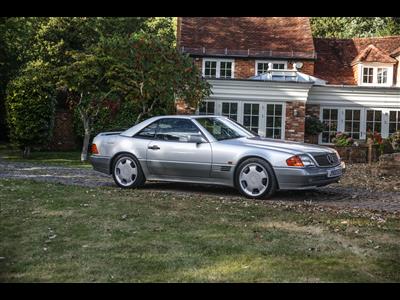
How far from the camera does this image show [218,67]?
2794 cm

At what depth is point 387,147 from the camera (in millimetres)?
19000

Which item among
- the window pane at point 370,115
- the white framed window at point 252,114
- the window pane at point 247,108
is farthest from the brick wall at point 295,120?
the window pane at point 370,115

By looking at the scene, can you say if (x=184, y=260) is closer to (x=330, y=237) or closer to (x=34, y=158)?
(x=330, y=237)

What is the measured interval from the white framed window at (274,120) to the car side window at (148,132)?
1312 cm

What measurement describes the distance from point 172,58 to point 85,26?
1416 cm

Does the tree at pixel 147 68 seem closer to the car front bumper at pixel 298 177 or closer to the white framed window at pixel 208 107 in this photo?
the white framed window at pixel 208 107

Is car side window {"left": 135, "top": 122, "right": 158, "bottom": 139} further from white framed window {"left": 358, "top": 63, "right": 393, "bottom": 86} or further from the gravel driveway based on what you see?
white framed window {"left": 358, "top": 63, "right": 393, "bottom": 86}

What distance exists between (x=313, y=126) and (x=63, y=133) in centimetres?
1092

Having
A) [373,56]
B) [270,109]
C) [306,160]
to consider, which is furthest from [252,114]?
[306,160]

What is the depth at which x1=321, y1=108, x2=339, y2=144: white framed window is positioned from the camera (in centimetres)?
2469

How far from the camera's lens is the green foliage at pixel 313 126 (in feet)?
77.0

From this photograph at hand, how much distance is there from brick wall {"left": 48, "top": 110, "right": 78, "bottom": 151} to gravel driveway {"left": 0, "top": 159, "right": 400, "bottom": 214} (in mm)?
8958
